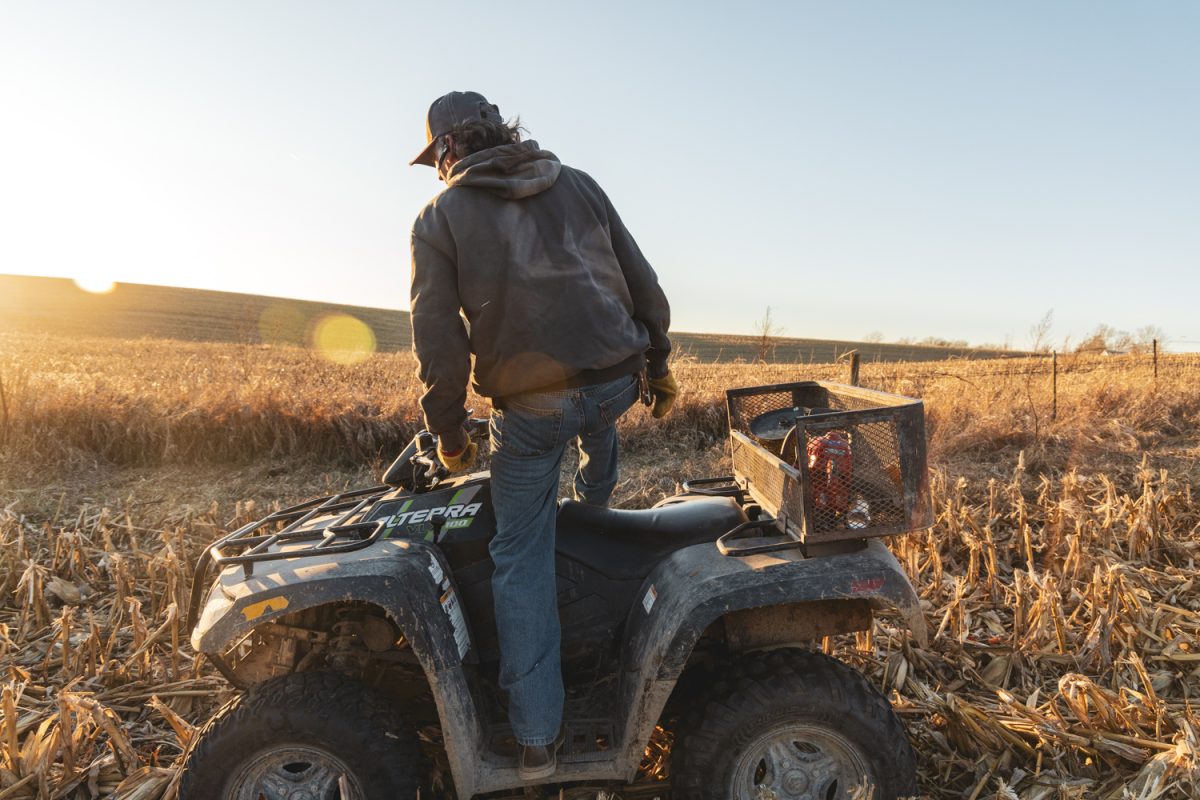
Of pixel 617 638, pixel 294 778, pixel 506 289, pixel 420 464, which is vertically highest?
pixel 506 289

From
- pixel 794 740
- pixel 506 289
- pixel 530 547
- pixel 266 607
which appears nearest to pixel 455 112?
pixel 506 289

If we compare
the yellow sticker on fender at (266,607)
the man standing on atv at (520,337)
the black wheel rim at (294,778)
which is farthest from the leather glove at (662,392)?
the black wheel rim at (294,778)

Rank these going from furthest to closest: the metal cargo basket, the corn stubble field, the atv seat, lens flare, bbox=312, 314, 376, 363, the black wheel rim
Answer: lens flare, bbox=312, 314, 376, 363
the corn stubble field
the atv seat
the black wheel rim
the metal cargo basket

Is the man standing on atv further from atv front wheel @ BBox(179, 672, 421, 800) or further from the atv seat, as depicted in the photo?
atv front wheel @ BBox(179, 672, 421, 800)

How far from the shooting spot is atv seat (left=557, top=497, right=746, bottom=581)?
297 centimetres

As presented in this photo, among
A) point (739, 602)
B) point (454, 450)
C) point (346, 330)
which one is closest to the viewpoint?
point (739, 602)

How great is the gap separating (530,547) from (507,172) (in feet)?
4.53

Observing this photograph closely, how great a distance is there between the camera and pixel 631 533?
2998 millimetres

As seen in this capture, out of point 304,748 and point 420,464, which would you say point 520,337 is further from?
point 304,748

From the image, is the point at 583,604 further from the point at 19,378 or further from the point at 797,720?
the point at 19,378

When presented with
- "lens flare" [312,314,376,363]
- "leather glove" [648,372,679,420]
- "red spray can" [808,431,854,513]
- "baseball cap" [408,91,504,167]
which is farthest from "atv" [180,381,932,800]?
"lens flare" [312,314,376,363]

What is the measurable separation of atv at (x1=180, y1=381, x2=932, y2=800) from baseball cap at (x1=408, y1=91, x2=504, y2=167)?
142 cm

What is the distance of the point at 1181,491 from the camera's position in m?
5.99

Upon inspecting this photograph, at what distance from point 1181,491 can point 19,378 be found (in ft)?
38.8
